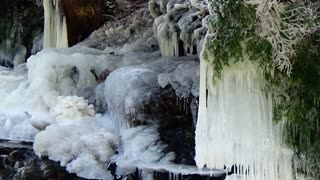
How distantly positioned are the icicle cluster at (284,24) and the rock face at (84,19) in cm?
451

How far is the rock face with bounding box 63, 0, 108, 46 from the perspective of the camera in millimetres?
8289

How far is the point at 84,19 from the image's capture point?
8.41 meters

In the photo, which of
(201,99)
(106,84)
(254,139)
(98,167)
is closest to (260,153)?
(254,139)

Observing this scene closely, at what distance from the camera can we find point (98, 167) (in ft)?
18.7

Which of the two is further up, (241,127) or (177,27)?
(177,27)

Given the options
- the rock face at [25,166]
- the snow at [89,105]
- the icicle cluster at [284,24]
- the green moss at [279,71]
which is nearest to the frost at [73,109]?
the snow at [89,105]

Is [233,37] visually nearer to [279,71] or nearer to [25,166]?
[279,71]

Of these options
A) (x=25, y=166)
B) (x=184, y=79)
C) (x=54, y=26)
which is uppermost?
(x=54, y=26)

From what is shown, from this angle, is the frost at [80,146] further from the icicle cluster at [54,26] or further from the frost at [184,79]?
the icicle cluster at [54,26]

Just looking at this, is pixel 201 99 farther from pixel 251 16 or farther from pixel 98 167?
pixel 98 167

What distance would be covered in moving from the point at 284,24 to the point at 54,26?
490 cm

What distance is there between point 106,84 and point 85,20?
222 cm

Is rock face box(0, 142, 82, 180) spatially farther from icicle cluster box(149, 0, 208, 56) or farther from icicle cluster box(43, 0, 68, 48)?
icicle cluster box(43, 0, 68, 48)

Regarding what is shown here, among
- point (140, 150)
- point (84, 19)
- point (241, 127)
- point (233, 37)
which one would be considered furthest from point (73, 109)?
point (233, 37)
